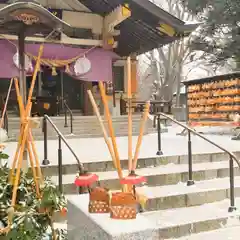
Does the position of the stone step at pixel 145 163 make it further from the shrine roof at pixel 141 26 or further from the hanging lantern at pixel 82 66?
the hanging lantern at pixel 82 66

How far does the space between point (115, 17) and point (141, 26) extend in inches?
39.7

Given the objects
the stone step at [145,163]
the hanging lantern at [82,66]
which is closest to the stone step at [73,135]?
the hanging lantern at [82,66]

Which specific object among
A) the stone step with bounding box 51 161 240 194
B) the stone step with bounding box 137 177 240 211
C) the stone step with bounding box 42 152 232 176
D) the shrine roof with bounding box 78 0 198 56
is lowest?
the stone step with bounding box 137 177 240 211

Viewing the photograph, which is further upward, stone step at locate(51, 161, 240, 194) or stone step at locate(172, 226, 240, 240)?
stone step at locate(51, 161, 240, 194)

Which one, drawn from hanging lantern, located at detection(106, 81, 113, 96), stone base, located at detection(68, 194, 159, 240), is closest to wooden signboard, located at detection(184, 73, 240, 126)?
hanging lantern, located at detection(106, 81, 113, 96)

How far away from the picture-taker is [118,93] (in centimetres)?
1667

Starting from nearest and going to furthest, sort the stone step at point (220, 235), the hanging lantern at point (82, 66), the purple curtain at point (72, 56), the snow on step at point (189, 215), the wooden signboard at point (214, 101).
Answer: the stone step at point (220, 235) < the snow on step at point (189, 215) < the wooden signboard at point (214, 101) < the purple curtain at point (72, 56) < the hanging lantern at point (82, 66)

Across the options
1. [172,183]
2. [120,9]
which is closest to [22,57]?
[172,183]

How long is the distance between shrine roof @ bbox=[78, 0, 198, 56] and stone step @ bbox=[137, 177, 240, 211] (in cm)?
720

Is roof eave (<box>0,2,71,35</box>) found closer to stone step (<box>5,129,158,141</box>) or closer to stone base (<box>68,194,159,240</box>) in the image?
stone base (<box>68,194,159,240</box>)

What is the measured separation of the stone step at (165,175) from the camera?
570 centimetres

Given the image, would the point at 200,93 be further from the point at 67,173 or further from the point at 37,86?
the point at 67,173

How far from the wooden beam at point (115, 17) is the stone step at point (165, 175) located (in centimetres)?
705

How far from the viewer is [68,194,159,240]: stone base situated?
2.98 m
